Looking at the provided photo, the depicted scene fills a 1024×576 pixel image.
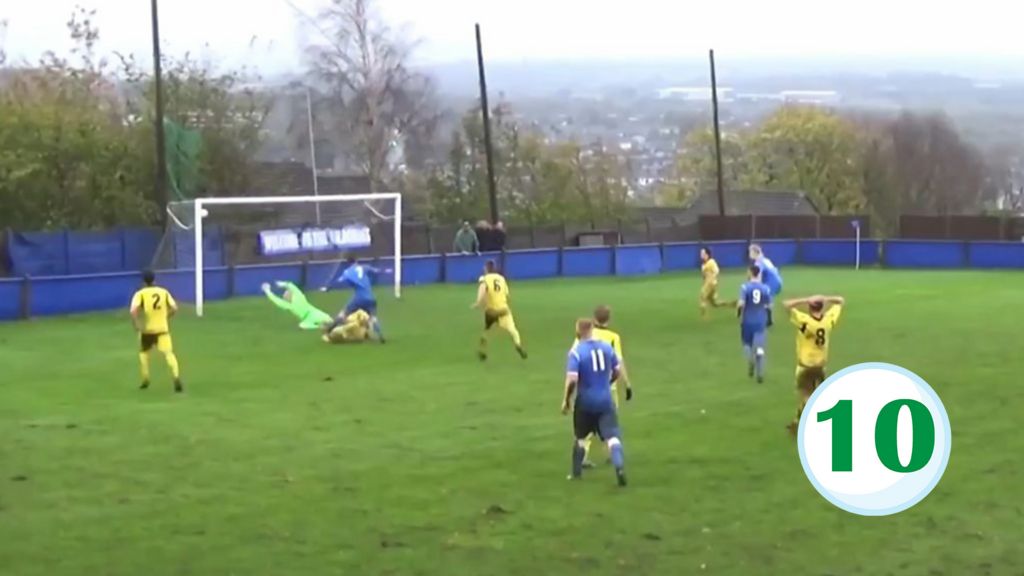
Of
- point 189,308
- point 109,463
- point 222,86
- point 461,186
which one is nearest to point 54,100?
point 222,86

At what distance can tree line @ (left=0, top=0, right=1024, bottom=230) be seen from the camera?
52.1 m

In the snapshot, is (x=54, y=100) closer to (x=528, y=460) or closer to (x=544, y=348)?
(x=544, y=348)

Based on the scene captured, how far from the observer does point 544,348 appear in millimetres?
27734

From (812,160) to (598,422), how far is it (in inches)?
3336

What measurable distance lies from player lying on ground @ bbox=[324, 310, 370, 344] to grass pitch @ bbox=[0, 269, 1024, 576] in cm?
80

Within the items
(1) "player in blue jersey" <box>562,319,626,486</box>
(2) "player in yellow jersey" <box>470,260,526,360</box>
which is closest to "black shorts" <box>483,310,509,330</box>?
(2) "player in yellow jersey" <box>470,260,526,360</box>

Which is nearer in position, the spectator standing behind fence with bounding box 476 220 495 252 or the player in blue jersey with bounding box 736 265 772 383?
the player in blue jersey with bounding box 736 265 772 383

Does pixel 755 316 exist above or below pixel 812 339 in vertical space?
above

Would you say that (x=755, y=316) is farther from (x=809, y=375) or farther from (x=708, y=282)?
(x=708, y=282)

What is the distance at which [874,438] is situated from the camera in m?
7.78

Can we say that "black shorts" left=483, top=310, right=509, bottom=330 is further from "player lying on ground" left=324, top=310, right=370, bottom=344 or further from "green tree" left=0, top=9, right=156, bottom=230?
"green tree" left=0, top=9, right=156, bottom=230

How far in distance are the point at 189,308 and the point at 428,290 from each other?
8271 millimetres

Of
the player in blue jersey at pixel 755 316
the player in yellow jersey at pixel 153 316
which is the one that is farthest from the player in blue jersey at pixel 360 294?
the player in blue jersey at pixel 755 316

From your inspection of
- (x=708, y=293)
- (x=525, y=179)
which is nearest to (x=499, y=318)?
(x=708, y=293)
